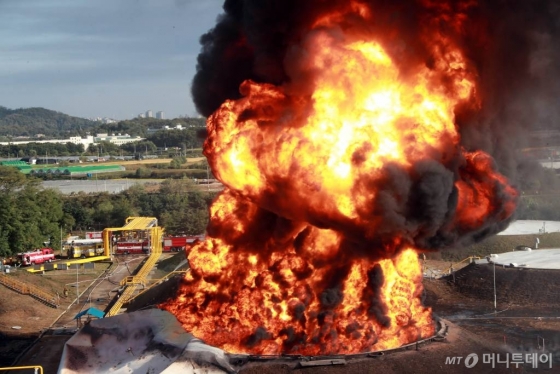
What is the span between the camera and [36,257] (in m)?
77.3

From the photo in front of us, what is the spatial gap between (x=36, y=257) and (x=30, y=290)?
677 inches

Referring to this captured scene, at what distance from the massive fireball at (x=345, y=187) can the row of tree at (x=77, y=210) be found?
47081 millimetres

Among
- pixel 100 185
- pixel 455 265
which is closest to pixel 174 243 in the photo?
pixel 455 265

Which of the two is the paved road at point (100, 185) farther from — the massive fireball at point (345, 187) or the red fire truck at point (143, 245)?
the massive fireball at point (345, 187)

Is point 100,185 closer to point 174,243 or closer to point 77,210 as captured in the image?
point 77,210

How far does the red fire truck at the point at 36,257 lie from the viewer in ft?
252

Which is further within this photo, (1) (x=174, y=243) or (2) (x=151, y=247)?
(1) (x=174, y=243)

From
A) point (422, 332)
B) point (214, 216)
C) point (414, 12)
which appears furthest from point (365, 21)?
point (422, 332)

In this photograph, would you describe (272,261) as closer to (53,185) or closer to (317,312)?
(317,312)

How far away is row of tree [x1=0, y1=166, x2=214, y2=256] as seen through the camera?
3029 inches

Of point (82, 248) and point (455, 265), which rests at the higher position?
point (82, 248)

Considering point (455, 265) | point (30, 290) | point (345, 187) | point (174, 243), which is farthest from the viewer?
point (174, 243)

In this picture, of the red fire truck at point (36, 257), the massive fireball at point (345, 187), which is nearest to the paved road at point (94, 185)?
the red fire truck at point (36, 257)

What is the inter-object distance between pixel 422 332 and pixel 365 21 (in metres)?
16.3
